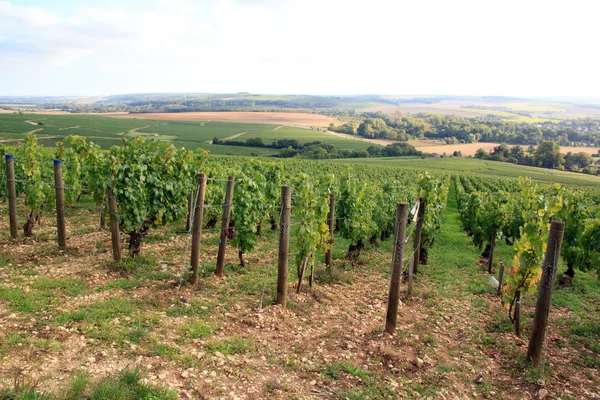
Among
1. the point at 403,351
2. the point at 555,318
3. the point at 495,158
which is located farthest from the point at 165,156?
the point at 495,158

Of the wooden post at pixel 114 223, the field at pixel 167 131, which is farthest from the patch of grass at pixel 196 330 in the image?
the field at pixel 167 131

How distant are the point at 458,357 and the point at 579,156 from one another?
90.4 meters

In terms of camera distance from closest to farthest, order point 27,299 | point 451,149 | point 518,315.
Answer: point 27,299
point 518,315
point 451,149

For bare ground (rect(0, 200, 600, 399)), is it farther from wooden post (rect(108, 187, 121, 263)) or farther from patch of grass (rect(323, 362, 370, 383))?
wooden post (rect(108, 187, 121, 263))

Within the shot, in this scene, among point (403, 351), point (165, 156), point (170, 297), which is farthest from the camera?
point (165, 156)

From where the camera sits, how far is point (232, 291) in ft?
26.5

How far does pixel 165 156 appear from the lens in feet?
31.5

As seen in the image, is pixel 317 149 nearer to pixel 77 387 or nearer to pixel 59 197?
pixel 59 197

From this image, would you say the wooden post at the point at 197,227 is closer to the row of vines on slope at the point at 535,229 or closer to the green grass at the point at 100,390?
the green grass at the point at 100,390

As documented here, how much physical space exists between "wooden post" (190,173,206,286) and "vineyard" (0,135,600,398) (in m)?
0.03

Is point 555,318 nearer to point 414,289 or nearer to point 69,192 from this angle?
point 414,289

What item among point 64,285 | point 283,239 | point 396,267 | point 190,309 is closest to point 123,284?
point 64,285

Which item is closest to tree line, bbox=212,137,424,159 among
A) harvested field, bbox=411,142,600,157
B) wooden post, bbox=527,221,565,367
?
harvested field, bbox=411,142,600,157

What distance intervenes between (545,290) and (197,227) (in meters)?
6.29
